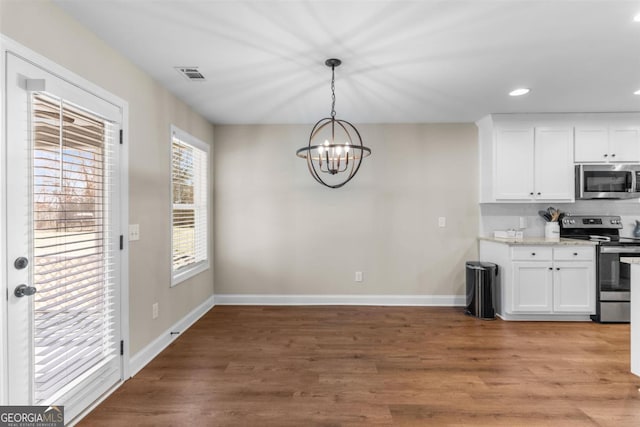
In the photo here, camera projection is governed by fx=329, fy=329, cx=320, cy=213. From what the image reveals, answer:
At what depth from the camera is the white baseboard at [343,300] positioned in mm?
4359

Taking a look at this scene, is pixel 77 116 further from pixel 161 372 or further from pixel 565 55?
pixel 565 55

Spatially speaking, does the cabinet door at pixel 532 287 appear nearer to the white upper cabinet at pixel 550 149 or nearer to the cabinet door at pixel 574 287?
the cabinet door at pixel 574 287

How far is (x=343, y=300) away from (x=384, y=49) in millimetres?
3122

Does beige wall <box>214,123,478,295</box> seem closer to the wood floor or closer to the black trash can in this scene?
the black trash can

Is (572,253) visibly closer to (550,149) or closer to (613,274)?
(613,274)

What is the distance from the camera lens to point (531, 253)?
3705mm

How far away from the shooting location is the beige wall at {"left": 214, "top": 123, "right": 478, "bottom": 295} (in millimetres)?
4375

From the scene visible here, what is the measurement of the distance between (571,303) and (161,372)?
423cm

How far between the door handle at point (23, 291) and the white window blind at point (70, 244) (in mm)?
70

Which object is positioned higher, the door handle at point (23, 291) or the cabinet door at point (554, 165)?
the cabinet door at point (554, 165)

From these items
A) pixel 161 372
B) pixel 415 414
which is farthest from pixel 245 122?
pixel 415 414

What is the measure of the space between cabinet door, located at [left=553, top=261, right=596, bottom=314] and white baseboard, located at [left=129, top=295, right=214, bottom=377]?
408 cm

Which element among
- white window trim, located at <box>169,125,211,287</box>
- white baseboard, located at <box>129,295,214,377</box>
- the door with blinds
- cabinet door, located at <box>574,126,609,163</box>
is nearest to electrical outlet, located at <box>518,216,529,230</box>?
cabinet door, located at <box>574,126,609,163</box>

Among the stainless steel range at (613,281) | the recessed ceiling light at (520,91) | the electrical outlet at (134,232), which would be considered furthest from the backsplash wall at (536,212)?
the electrical outlet at (134,232)
